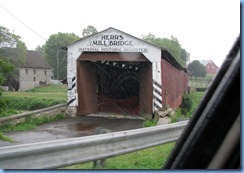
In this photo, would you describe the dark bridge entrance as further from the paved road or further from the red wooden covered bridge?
the paved road

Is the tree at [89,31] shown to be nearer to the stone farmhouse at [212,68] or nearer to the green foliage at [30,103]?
the green foliage at [30,103]

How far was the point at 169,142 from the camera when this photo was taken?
9.53ft

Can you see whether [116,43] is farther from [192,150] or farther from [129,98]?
[192,150]

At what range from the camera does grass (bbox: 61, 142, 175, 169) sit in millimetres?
1990

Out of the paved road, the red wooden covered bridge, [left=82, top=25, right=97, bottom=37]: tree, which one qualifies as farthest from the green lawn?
[left=82, top=25, right=97, bottom=37]: tree

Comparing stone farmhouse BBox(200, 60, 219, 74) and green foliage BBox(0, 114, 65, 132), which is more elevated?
stone farmhouse BBox(200, 60, 219, 74)

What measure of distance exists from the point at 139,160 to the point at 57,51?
6.57ft

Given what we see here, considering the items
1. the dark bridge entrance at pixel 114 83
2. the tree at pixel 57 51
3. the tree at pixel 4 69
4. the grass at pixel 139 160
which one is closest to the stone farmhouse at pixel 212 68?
the grass at pixel 139 160

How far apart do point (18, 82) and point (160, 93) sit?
2.00m

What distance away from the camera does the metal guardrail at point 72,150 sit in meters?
A: 1.69

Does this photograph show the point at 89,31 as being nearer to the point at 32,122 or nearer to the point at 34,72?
the point at 34,72

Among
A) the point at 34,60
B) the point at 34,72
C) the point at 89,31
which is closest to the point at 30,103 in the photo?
the point at 34,72

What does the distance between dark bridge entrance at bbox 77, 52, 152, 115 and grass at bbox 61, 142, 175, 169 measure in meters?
1.27

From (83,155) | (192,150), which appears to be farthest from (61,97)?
(192,150)
